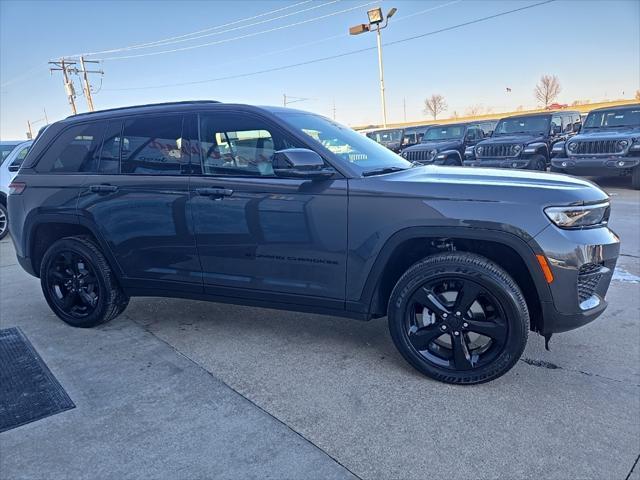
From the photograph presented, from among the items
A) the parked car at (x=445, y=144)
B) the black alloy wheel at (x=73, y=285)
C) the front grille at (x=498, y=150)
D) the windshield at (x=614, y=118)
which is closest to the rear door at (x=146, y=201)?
the black alloy wheel at (x=73, y=285)

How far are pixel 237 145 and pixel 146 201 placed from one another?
Result: 850 mm

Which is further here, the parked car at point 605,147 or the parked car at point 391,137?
the parked car at point 391,137

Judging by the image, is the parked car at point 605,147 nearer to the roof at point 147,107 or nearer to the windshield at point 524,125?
the windshield at point 524,125

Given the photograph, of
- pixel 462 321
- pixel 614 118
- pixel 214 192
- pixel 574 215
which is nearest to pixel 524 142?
pixel 614 118

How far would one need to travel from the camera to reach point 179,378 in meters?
3.01

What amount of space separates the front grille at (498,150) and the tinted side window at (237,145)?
10840 mm

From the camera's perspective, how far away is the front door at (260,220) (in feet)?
9.66

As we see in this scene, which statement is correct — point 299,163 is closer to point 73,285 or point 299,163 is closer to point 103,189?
point 103,189

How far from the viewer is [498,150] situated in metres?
12.6

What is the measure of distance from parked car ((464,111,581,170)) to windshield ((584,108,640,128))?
2.73 ft

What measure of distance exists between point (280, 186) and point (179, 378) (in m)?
1.44

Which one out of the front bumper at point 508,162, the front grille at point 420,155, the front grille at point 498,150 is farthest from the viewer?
the front grille at point 420,155

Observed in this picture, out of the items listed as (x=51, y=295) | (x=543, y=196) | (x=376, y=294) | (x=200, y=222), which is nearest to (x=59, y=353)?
(x=51, y=295)

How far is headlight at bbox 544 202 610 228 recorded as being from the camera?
99.9 inches
